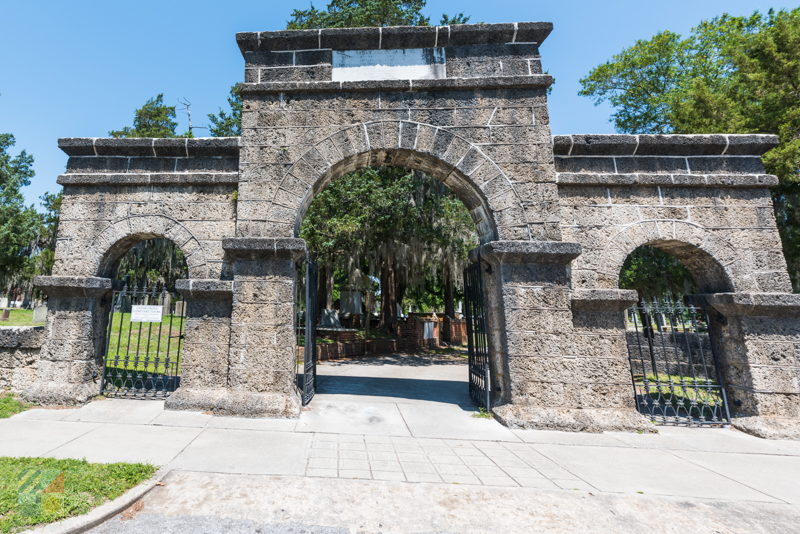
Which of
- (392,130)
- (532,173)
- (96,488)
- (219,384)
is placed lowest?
(96,488)

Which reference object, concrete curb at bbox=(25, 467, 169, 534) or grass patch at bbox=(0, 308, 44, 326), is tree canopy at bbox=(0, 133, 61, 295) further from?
concrete curb at bbox=(25, 467, 169, 534)

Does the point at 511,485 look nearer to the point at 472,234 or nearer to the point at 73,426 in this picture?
the point at 73,426

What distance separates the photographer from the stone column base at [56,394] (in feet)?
15.9

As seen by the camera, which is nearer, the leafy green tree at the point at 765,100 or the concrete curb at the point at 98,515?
the concrete curb at the point at 98,515

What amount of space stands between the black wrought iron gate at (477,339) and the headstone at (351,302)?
12.1 m

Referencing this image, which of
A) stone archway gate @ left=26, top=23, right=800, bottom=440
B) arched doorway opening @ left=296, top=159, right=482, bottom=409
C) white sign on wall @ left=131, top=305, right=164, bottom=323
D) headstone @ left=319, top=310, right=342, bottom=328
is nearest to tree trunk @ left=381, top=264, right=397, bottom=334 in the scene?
arched doorway opening @ left=296, top=159, right=482, bottom=409

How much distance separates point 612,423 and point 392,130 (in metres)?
5.01

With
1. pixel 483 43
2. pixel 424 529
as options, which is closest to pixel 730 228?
pixel 483 43

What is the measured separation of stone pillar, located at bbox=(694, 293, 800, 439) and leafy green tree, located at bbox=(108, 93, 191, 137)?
23.8 m

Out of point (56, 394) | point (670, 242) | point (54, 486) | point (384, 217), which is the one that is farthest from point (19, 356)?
point (670, 242)

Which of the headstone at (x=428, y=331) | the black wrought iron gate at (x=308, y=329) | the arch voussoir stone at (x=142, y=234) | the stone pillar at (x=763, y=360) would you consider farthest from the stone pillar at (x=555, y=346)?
the headstone at (x=428, y=331)

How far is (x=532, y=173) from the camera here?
5172mm

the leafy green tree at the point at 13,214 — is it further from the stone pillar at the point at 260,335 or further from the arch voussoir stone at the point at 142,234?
the stone pillar at the point at 260,335

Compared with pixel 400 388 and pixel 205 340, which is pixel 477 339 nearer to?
pixel 400 388
